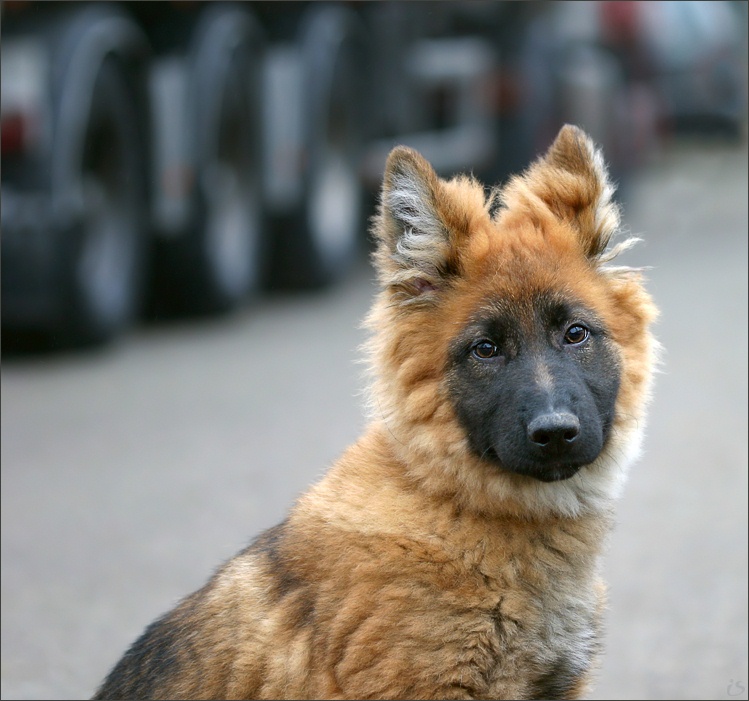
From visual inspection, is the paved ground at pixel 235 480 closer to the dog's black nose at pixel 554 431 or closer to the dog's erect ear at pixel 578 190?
the dog's black nose at pixel 554 431

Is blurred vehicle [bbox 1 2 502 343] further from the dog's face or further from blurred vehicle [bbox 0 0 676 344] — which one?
the dog's face

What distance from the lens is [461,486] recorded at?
393 cm

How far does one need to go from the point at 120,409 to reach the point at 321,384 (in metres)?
1.64

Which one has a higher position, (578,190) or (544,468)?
(578,190)

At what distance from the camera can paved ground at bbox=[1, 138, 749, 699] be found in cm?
551

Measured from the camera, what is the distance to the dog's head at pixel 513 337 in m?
3.88

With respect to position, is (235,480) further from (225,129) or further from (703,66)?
(703,66)

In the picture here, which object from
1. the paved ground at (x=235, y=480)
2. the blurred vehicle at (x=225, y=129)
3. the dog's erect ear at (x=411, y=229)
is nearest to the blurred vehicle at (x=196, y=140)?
the blurred vehicle at (x=225, y=129)

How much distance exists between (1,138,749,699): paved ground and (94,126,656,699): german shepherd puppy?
1415 mm

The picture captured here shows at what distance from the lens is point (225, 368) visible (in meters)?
10.2

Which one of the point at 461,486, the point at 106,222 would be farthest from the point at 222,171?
the point at 461,486

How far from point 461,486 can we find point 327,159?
351 inches

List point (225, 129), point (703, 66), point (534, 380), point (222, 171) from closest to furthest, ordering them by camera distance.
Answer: point (534, 380), point (225, 129), point (222, 171), point (703, 66)

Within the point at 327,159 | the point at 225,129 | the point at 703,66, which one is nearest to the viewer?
the point at 225,129
